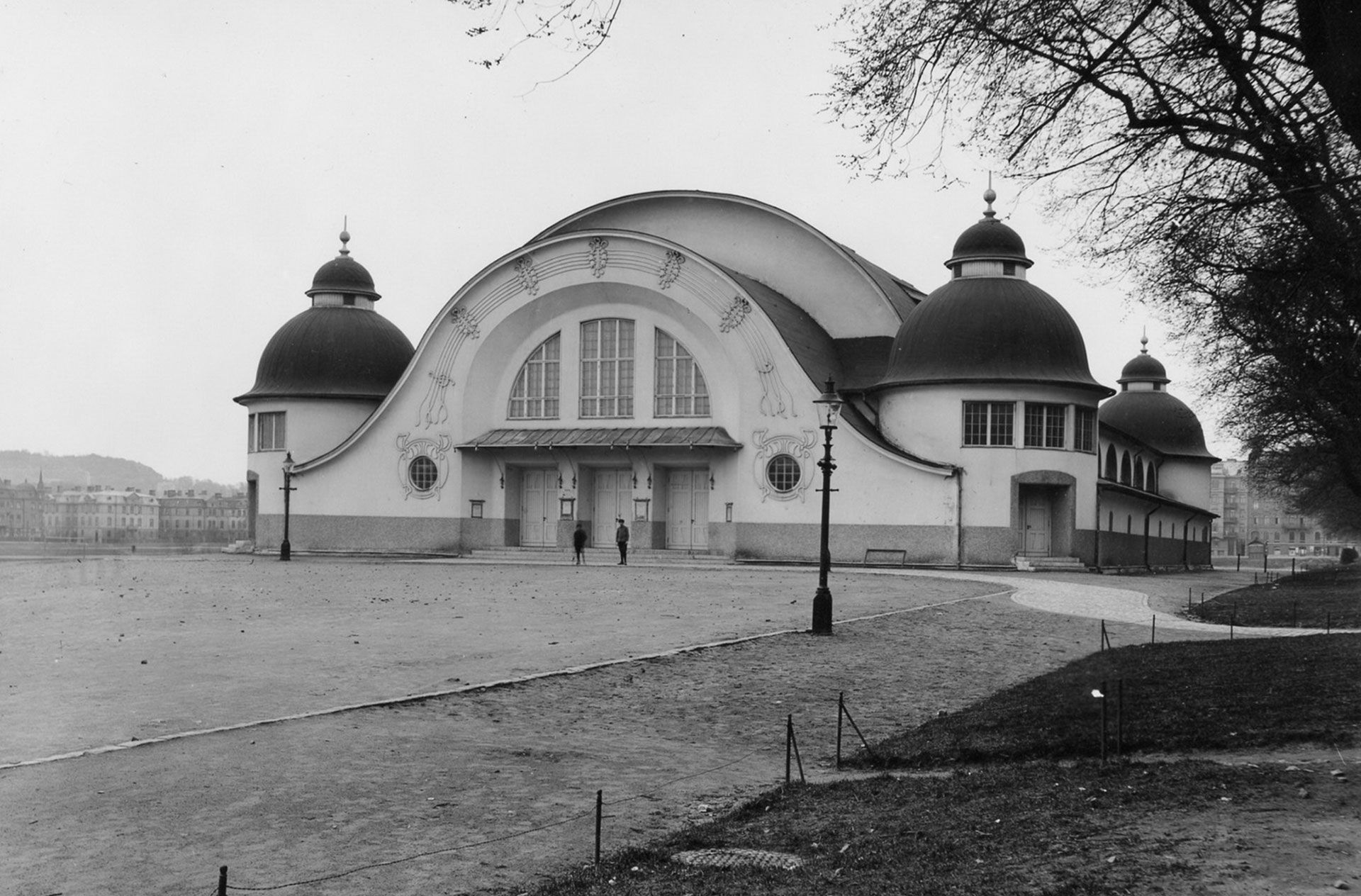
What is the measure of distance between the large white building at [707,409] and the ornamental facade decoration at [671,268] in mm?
59

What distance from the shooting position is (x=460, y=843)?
9195 mm

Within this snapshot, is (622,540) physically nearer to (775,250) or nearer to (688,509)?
(688,509)

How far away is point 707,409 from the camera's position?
155ft

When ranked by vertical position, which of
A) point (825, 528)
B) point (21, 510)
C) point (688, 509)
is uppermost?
point (825, 528)

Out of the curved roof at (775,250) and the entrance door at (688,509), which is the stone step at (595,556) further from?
the curved roof at (775,250)

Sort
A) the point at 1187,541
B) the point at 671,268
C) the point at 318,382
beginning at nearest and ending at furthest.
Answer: the point at 671,268, the point at 318,382, the point at 1187,541

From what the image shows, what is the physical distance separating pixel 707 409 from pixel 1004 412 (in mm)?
10065

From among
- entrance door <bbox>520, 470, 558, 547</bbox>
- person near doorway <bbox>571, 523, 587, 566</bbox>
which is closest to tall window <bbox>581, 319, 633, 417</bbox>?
entrance door <bbox>520, 470, 558, 547</bbox>

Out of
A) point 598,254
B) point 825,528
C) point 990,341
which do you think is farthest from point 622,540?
point 825,528

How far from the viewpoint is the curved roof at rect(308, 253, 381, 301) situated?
59938 mm

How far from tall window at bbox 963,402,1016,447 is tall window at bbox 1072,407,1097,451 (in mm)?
2236

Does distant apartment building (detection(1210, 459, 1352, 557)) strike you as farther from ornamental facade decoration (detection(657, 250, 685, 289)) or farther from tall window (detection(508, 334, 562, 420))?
ornamental facade decoration (detection(657, 250, 685, 289))

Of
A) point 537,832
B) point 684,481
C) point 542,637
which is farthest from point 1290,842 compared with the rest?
point 684,481

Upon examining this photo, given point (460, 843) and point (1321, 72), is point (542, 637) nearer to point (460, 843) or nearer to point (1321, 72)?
point (460, 843)
